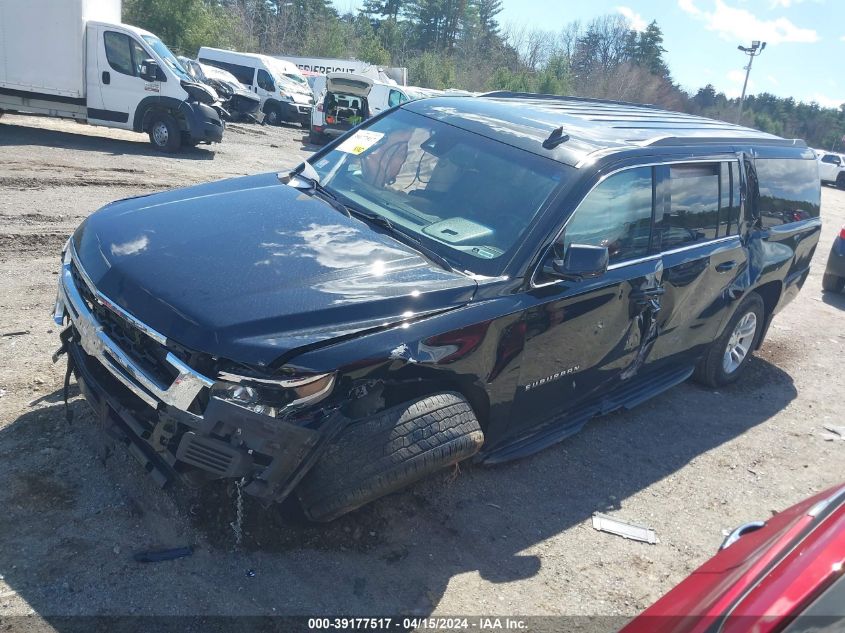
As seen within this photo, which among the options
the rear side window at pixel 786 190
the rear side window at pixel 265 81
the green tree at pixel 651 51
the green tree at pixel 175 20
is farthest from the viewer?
the green tree at pixel 651 51

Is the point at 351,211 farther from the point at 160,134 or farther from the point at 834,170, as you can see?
the point at 834,170

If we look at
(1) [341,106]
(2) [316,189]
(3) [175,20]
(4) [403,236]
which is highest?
(3) [175,20]

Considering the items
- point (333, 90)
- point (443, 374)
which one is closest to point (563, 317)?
point (443, 374)

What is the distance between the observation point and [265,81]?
2381 cm

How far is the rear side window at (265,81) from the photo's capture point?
2367 cm

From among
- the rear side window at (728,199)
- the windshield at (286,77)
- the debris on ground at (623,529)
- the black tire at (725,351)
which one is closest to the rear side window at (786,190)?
the rear side window at (728,199)

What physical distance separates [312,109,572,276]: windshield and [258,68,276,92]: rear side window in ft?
67.4

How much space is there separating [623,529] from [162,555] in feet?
7.90

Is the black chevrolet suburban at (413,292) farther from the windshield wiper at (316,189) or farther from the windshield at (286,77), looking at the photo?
the windshield at (286,77)

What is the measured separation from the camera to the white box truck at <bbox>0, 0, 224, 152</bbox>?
13312mm

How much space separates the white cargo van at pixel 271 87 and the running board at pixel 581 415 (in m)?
20.6

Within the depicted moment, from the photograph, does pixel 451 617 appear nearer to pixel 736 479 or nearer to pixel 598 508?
pixel 598 508

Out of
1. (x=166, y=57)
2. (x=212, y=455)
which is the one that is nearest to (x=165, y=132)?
(x=166, y=57)

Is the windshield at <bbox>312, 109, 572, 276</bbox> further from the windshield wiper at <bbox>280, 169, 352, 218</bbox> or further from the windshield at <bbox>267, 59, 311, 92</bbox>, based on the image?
the windshield at <bbox>267, 59, 311, 92</bbox>
